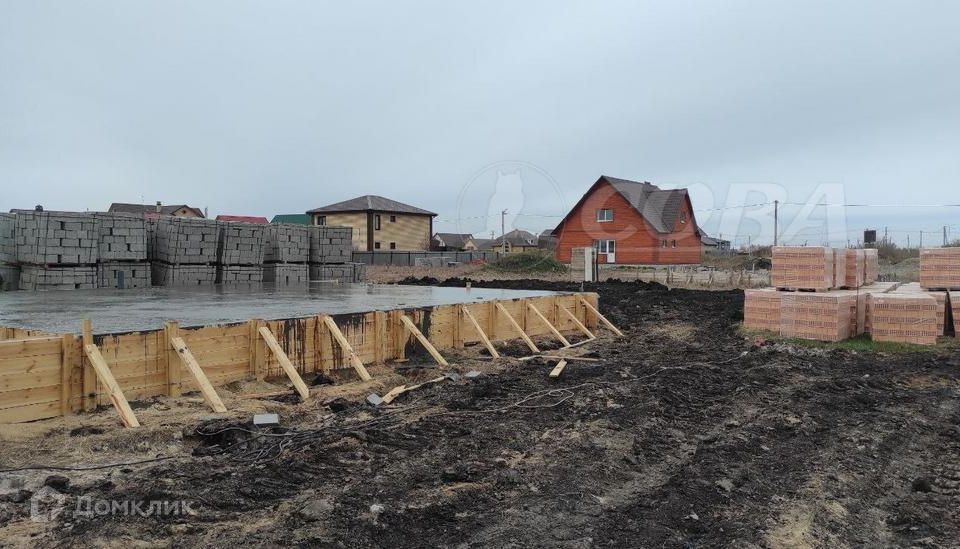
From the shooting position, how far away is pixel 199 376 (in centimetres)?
579

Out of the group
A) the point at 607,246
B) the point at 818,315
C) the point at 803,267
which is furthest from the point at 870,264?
the point at 607,246

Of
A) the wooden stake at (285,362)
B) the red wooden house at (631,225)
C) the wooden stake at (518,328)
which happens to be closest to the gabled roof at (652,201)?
the red wooden house at (631,225)

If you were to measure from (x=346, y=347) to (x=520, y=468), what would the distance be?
3.22m

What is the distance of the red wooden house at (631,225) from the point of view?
35.0 metres

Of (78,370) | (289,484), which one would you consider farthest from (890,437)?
(78,370)

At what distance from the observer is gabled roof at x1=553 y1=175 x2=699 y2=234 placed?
35.1m

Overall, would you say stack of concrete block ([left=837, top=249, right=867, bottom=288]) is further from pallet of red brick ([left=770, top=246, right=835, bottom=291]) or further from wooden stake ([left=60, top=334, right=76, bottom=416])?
wooden stake ([left=60, top=334, right=76, bottom=416])

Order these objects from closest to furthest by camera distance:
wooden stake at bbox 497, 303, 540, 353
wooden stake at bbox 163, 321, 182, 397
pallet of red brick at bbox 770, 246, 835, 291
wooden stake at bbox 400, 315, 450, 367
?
wooden stake at bbox 163, 321, 182, 397 < wooden stake at bbox 400, 315, 450, 367 < wooden stake at bbox 497, 303, 540, 353 < pallet of red brick at bbox 770, 246, 835, 291

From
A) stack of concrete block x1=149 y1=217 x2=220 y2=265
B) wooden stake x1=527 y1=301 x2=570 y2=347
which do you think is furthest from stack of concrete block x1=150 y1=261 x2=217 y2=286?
wooden stake x1=527 y1=301 x2=570 y2=347

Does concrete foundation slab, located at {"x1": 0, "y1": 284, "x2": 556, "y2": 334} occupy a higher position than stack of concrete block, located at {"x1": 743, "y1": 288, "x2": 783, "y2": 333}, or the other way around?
concrete foundation slab, located at {"x1": 0, "y1": 284, "x2": 556, "y2": 334}

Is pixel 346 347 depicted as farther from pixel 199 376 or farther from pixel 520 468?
pixel 520 468

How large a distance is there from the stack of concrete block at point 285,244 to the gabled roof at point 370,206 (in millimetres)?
26388

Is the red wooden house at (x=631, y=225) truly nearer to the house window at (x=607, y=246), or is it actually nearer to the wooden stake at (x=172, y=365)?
the house window at (x=607, y=246)

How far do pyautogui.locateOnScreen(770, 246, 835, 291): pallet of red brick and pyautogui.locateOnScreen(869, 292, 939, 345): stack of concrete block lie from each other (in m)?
0.86
